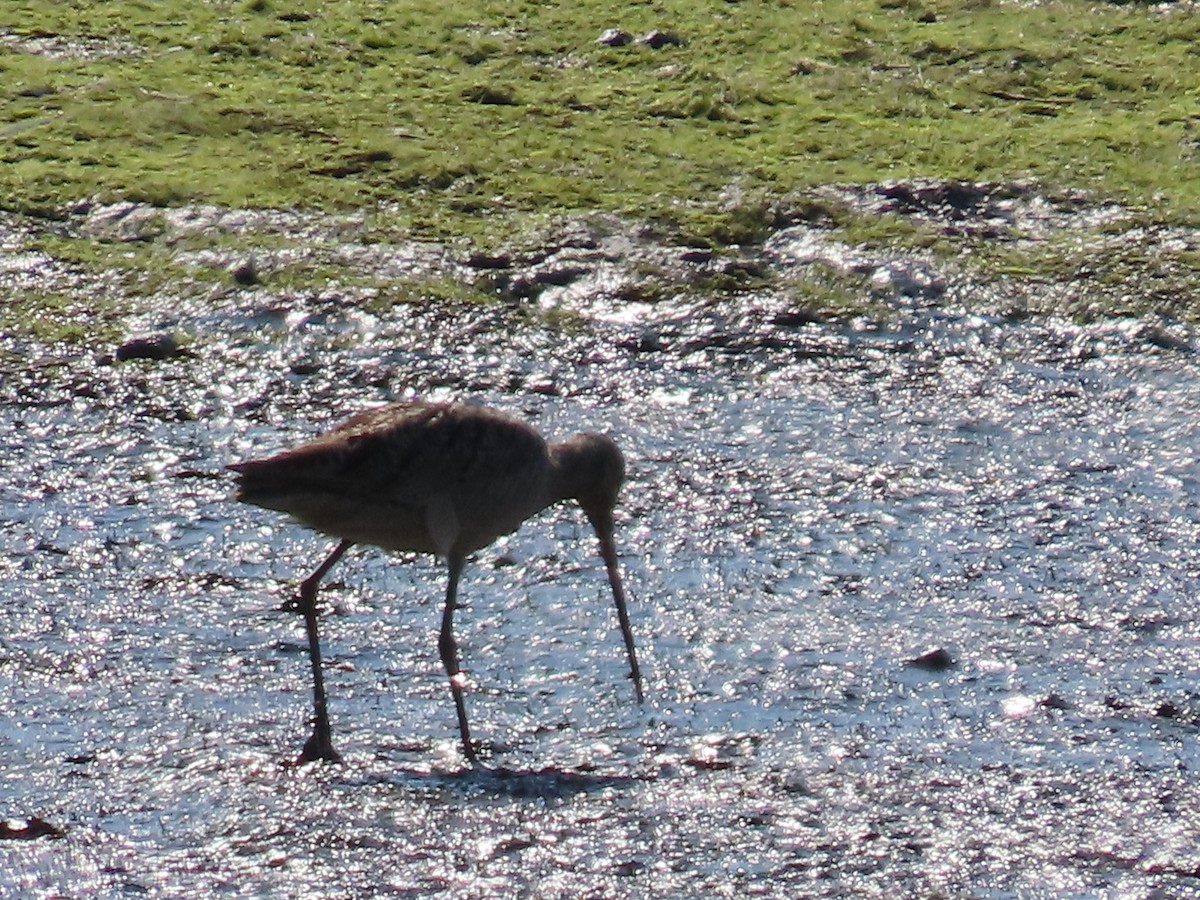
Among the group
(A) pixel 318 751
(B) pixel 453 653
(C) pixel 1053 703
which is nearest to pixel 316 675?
(A) pixel 318 751

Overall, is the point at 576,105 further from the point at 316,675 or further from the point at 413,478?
the point at 316,675

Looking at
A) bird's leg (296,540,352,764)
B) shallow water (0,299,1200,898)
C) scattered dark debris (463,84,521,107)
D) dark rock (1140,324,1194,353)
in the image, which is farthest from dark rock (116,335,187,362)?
dark rock (1140,324,1194,353)

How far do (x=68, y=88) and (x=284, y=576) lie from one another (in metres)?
4.28

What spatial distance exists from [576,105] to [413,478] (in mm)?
4636

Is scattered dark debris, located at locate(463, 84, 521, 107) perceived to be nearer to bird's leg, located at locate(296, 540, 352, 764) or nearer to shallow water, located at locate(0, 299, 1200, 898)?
shallow water, located at locate(0, 299, 1200, 898)

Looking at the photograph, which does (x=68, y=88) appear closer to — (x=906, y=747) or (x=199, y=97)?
(x=199, y=97)

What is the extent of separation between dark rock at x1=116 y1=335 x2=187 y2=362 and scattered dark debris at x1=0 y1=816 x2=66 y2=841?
3.23 metres

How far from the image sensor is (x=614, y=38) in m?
10.8

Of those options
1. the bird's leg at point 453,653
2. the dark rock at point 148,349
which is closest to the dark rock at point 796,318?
the dark rock at point 148,349

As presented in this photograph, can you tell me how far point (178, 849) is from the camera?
4723 mm

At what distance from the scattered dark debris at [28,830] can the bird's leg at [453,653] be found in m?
0.99

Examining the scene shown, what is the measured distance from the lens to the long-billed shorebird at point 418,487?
5.52 meters

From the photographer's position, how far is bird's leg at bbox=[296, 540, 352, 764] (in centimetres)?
521

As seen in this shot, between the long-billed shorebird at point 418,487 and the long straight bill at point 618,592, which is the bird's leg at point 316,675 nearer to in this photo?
the long-billed shorebird at point 418,487
